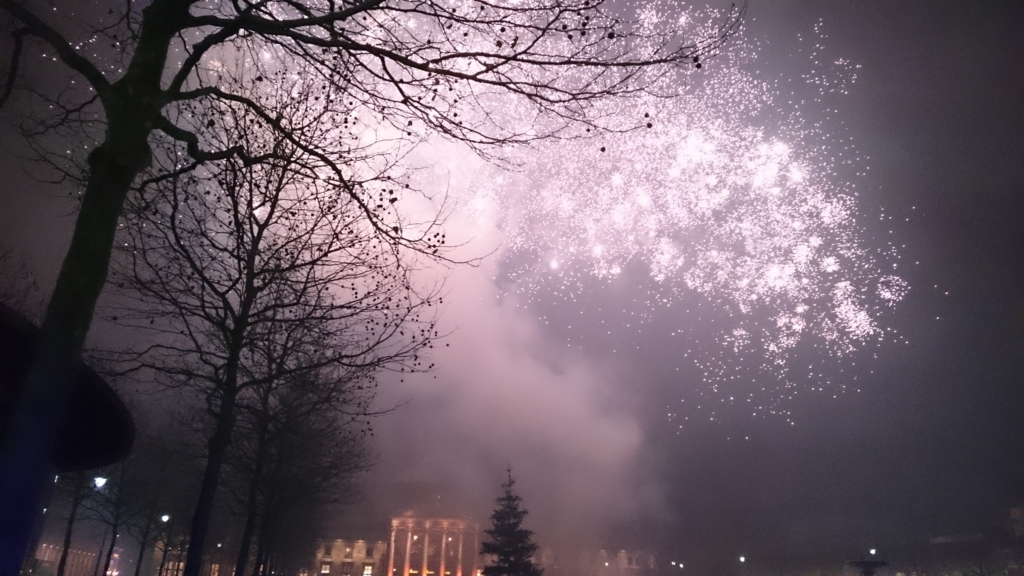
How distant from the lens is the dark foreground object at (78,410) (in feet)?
12.6

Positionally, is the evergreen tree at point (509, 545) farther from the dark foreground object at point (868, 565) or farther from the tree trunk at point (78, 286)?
the tree trunk at point (78, 286)

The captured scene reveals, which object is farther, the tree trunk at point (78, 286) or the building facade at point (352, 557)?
the building facade at point (352, 557)

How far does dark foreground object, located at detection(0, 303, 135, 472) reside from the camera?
3.85 metres

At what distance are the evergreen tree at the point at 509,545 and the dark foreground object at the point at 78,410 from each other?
143 feet

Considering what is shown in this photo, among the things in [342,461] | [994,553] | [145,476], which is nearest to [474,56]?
[342,461]

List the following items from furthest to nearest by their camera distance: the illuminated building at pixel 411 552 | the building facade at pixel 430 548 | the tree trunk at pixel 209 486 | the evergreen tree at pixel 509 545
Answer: the building facade at pixel 430 548 < the illuminated building at pixel 411 552 < the evergreen tree at pixel 509 545 < the tree trunk at pixel 209 486

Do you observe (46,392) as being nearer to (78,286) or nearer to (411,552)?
(78,286)

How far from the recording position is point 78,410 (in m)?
4.27

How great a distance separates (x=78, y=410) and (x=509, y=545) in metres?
45.2

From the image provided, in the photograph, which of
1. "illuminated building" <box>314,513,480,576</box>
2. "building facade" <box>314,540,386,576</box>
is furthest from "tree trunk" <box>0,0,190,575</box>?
"building facade" <box>314,540,386,576</box>

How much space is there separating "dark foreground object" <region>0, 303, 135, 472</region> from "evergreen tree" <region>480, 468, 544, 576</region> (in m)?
43.5

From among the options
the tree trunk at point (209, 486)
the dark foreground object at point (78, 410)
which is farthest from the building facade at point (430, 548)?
the dark foreground object at point (78, 410)

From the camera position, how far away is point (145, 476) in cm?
3828

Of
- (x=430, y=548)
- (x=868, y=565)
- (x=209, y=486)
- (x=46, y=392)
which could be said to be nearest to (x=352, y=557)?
(x=430, y=548)
